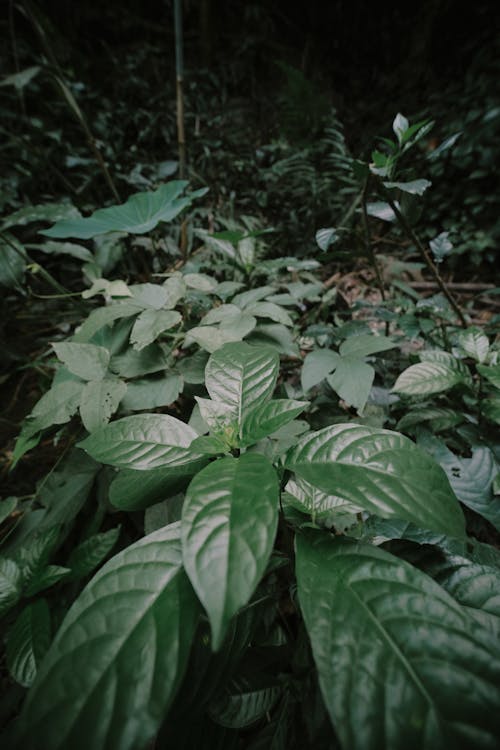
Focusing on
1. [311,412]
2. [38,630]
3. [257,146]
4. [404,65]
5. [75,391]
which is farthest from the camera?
[404,65]

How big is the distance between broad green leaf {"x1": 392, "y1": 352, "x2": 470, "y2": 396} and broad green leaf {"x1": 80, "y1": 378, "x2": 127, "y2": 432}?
0.72 metres

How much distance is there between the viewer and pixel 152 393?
898mm

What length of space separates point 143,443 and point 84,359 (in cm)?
47

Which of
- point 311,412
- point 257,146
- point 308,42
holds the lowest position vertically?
point 311,412

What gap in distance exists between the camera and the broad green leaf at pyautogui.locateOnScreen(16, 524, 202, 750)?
0.32 meters

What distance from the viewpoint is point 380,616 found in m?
0.38

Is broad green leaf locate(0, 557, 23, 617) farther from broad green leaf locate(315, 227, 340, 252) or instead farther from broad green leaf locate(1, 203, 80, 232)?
broad green leaf locate(1, 203, 80, 232)

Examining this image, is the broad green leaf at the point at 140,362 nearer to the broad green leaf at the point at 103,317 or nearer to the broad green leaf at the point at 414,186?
the broad green leaf at the point at 103,317

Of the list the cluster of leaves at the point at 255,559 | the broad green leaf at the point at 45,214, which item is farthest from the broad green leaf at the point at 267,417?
the broad green leaf at the point at 45,214

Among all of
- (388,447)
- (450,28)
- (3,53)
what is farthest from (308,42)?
(388,447)

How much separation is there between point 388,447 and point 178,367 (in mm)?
641

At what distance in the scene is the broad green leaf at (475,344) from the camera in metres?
0.96

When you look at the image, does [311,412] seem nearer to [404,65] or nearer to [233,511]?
[233,511]

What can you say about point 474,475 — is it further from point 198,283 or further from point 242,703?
point 198,283
